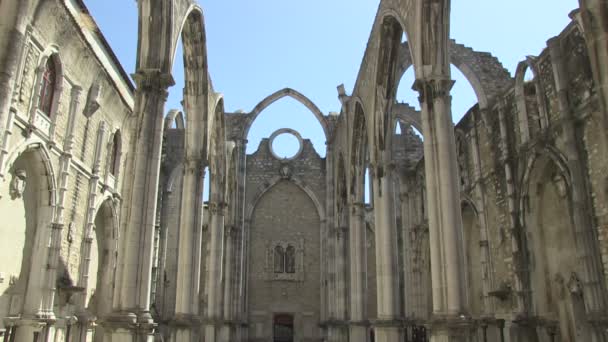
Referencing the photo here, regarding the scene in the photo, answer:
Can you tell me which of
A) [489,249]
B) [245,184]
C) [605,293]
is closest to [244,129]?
[245,184]

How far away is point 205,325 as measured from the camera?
19031mm

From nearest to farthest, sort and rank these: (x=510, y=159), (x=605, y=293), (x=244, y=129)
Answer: (x=605, y=293) → (x=510, y=159) → (x=244, y=129)

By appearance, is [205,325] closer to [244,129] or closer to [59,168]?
[59,168]

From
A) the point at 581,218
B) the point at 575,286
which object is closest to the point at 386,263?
the point at 575,286

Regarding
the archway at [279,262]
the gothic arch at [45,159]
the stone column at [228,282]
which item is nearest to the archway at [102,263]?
the gothic arch at [45,159]

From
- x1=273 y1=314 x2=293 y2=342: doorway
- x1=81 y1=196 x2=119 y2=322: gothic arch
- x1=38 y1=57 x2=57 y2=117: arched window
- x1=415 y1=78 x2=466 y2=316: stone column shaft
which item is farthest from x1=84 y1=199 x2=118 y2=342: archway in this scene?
x1=415 y1=78 x2=466 y2=316: stone column shaft

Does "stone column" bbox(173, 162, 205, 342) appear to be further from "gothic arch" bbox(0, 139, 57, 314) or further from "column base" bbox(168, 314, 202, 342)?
"gothic arch" bbox(0, 139, 57, 314)

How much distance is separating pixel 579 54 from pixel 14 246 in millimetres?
14003

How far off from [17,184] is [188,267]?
4.77 m

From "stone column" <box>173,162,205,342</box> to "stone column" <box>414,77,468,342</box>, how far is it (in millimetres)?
7034

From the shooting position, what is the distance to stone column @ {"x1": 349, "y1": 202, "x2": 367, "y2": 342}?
57.4ft

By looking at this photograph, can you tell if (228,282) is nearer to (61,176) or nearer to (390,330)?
(61,176)

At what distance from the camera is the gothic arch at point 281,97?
24828 millimetres

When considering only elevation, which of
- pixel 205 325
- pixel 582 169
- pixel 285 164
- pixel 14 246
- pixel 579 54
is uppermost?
pixel 285 164
